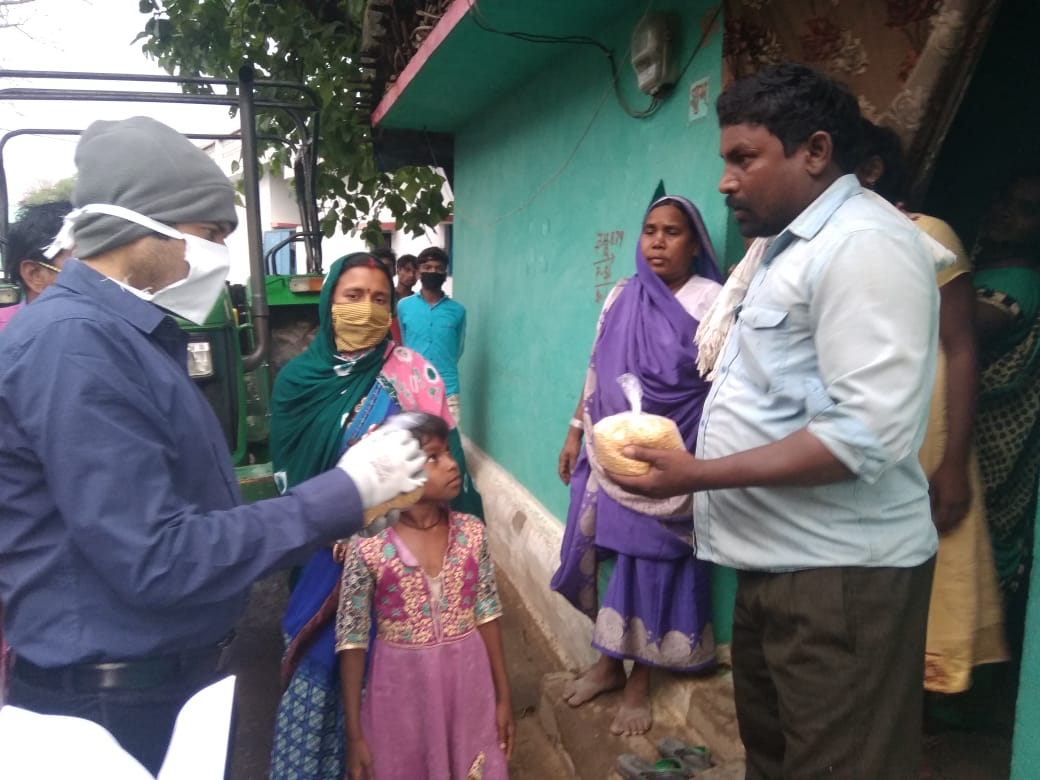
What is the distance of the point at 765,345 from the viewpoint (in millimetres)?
1438

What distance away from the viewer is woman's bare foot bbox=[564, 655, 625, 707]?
9.32 ft

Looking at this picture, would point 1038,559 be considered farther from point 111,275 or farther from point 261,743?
point 261,743

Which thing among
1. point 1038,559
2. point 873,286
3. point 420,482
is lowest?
point 1038,559

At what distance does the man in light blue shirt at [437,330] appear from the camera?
5.50m

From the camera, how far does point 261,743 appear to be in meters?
2.85

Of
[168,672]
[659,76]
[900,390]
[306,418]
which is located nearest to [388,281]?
[306,418]

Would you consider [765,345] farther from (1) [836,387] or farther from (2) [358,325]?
(2) [358,325]

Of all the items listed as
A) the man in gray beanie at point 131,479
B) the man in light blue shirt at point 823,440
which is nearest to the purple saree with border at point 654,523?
the man in light blue shirt at point 823,440

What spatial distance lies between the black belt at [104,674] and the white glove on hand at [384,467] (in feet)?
1.44

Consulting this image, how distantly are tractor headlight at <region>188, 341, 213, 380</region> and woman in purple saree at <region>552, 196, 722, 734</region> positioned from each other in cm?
189

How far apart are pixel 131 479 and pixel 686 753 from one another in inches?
77.6

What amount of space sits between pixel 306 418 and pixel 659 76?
5.89 feet

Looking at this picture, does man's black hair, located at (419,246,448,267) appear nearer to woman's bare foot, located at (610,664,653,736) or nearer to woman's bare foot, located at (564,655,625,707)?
woman's bare foot, located at (564,655,625,707)

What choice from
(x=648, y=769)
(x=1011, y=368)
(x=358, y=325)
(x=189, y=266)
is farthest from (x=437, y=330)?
(x=189, y=266)
